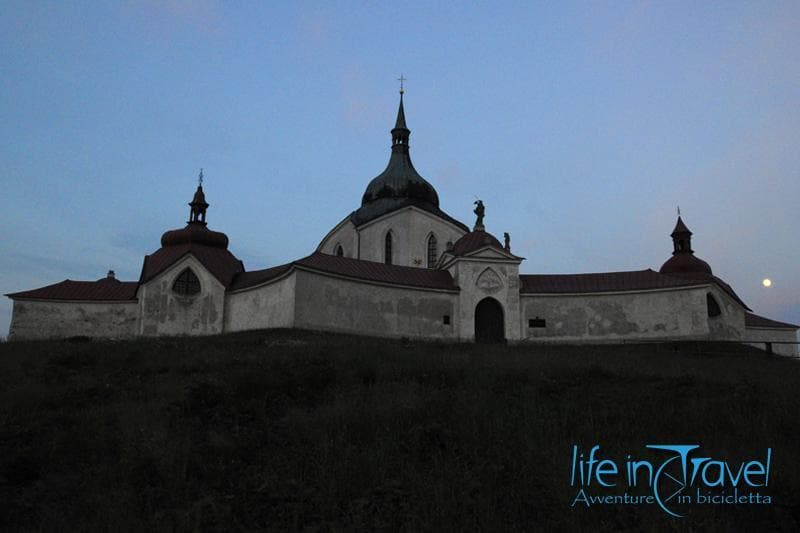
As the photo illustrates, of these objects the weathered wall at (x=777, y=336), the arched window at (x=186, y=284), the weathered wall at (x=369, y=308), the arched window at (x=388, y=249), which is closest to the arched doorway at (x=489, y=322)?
the weathered wall at (x=369, y=308)

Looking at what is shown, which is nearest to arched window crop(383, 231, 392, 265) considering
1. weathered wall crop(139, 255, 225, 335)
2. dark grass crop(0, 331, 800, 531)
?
weathered wall crop(139, 255, 225, 335)

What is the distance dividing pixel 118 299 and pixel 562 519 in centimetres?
3219

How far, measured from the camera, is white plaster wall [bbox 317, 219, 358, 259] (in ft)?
144

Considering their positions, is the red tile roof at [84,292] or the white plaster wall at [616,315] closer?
the white plaster wall at [616,315]

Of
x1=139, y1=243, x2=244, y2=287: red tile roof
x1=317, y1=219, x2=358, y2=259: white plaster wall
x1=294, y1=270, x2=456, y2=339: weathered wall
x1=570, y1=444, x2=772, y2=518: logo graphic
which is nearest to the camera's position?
x1=570, y1=444, x2=772, y2=518: logo graphic

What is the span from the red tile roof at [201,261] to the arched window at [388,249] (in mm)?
9251

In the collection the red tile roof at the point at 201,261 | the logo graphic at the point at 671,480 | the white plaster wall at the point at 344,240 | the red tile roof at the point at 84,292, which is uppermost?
the white plaster wall at the point at 344,240

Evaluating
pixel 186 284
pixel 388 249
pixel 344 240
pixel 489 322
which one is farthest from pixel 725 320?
pixel 186 284

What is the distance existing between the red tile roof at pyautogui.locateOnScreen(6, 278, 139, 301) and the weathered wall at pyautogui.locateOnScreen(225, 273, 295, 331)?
6243 millimetres

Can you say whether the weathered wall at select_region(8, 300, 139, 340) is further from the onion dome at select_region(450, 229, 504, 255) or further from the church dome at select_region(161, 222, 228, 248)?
the onion dome at select_region(450, 229, 504, 255)

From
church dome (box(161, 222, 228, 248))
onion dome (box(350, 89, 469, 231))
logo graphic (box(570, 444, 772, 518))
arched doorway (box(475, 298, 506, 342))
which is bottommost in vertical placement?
logo graphic (box(570, 444, 772, 518))

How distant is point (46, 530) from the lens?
30.8 feet

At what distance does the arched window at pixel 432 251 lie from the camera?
141ft

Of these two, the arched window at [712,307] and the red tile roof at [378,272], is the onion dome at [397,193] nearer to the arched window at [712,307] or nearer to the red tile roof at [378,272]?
the red tile roof at [378,272]
